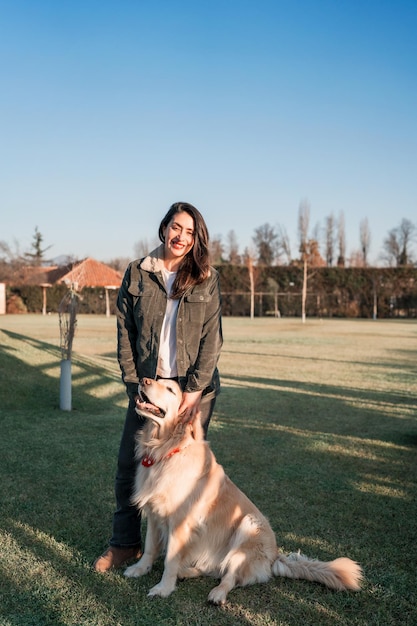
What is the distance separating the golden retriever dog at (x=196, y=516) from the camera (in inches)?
123

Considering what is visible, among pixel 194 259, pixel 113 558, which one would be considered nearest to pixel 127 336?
pixel 194 259

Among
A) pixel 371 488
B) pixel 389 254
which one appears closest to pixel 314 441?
pixel 371 488

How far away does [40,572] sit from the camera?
3332mm

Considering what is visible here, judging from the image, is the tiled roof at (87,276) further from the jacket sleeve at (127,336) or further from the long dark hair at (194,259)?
the long dark hair at (194,259)

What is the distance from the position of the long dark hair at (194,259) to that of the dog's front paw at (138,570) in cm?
174

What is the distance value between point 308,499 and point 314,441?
2123mm

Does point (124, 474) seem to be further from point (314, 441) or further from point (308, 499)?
point (314, 441)

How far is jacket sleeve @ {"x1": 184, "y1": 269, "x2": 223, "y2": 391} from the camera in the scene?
10.6 ft

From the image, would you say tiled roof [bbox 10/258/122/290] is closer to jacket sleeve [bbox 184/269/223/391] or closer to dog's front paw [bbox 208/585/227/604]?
jacket sleeve [bbox 184/269/223/391]

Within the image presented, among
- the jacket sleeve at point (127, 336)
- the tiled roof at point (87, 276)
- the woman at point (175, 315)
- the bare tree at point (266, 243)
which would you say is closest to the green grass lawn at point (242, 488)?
the woman at point (175, 315)

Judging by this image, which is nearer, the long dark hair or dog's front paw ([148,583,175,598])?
dog's front paw ([148,583,175,598])

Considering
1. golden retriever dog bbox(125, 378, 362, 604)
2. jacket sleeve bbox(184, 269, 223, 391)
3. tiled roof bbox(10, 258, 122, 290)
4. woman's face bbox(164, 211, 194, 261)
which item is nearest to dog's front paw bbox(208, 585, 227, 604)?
golden retriever dog bbox(125, 378, 362, 604)

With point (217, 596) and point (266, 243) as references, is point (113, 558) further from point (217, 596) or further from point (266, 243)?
point (266, 243)

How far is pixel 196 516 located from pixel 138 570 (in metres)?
0.62
